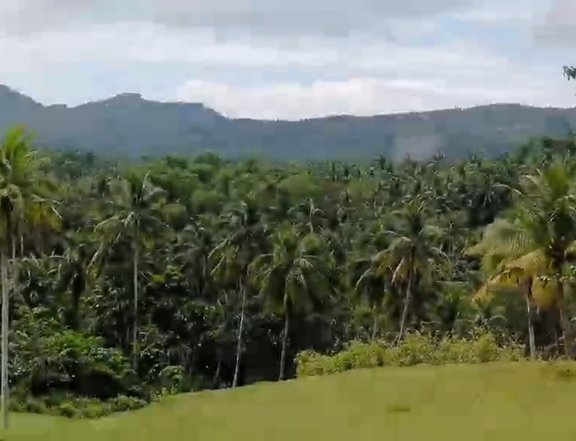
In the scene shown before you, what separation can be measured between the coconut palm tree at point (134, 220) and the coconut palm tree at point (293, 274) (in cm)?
491

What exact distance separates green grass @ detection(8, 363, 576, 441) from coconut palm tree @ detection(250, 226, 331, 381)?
52.6 feet

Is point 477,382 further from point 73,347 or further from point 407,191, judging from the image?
point 407,191

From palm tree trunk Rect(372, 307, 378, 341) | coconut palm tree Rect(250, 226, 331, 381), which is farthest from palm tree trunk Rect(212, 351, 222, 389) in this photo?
palm tree trunk Rect(372, 307, 378, 341)

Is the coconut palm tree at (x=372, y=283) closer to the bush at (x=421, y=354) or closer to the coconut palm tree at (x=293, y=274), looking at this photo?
the coconut palm tree at (x=293, y=274)

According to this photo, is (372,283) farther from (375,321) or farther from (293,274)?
(293,274)

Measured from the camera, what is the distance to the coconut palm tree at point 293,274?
118ft

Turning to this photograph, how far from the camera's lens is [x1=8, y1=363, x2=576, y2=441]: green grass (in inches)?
542

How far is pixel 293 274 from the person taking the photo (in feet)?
117

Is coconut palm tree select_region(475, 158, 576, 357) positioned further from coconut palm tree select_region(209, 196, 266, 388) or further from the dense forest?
coconut palm tree select_region(209, 196, 266, 388)

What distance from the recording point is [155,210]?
40.0m

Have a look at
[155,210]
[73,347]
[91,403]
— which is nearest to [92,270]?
[155,210]

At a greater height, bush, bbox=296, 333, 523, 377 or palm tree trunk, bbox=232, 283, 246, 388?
bush, bbox=296, 333, 523, 377

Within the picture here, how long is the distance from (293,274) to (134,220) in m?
7.16

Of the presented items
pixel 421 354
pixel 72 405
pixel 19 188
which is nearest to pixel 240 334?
pixel 72 405
